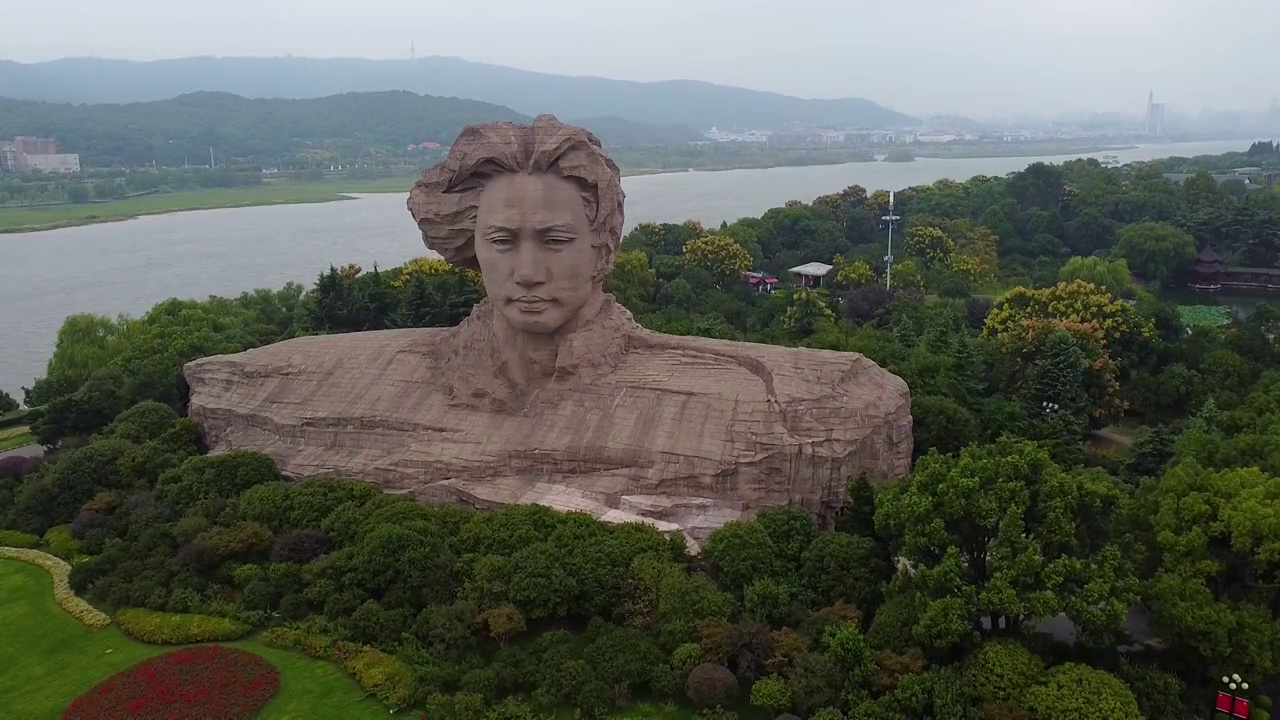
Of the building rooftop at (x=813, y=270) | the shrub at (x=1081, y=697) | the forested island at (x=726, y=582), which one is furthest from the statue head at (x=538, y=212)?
the building rooftop at (x=813, y=270)

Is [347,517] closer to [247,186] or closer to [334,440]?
[334,440]

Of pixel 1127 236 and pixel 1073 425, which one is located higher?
pixel 1127 236

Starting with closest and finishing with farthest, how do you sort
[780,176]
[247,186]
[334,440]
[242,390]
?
[334,440] → [242,390] → [247,186] → [780,176]

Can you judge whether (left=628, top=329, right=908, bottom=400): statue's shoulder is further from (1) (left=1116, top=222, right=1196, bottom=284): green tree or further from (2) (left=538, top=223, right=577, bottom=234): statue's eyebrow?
(1) (left=1116, top=222, right=1196, bottom=284): green tree

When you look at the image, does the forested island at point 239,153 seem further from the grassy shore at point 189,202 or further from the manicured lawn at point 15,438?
the manicured lawn at point 15,438

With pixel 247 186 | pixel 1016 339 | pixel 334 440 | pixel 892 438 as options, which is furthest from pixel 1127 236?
pixel 247 186

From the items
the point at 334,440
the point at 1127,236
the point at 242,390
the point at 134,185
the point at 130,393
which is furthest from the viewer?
the point at 134,185

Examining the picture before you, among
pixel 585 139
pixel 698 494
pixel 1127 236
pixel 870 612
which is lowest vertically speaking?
pixel 870 612
